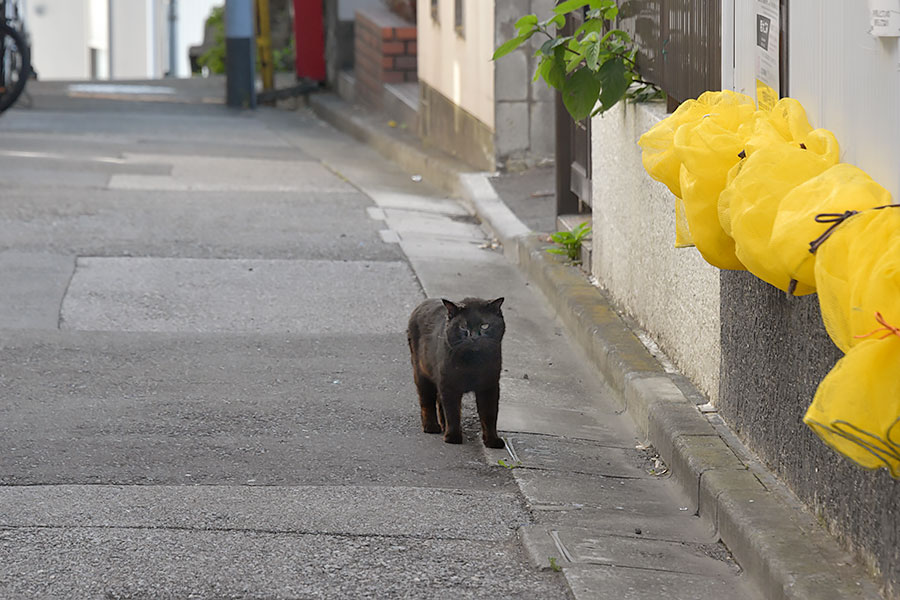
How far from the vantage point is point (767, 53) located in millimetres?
4684

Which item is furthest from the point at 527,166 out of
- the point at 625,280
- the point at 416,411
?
the point at 416,411

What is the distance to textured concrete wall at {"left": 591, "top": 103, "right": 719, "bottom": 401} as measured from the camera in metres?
Answer: 5.74

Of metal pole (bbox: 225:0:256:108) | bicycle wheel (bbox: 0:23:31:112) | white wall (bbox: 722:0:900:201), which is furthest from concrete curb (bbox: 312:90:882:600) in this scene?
metal pole (bbox: 225:0:256:108)

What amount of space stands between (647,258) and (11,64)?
40.3 ft

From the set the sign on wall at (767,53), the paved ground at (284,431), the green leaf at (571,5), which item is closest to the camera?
the paved ground at (284,431)

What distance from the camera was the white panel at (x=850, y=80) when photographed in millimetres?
3469

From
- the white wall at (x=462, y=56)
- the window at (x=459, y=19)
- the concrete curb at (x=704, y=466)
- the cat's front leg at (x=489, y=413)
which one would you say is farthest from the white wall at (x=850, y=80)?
the window at (x=459, y=19)

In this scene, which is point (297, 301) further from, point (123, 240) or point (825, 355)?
point (825, 355)

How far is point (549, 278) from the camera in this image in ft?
27.5

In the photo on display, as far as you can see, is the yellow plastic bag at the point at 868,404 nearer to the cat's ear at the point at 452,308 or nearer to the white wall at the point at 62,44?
the cat's ear at the point at 452,308

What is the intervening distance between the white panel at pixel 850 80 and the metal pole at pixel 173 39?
113ft

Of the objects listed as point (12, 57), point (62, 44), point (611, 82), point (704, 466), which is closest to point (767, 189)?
point (704, 466)

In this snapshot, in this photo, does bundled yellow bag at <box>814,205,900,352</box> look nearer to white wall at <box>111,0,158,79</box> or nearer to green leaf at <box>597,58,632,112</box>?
green leaf at <box>597,58,632,112</box>

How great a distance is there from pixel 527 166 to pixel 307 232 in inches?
112
